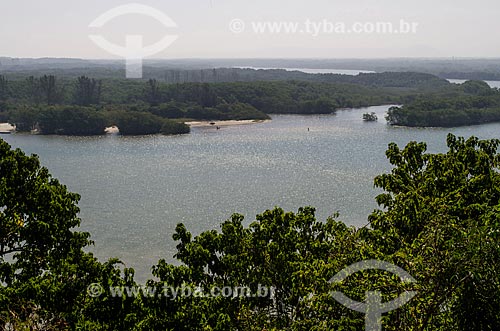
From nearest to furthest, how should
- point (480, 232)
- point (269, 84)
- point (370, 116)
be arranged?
point (480, 232) < point (370, 116) < point (269, 84)

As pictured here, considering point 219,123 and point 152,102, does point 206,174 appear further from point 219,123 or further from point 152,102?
point 152,102

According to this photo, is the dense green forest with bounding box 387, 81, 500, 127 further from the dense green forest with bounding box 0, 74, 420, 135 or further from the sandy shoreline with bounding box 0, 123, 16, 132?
the sandy shoreline with bounding box 0, 123, 16, 132

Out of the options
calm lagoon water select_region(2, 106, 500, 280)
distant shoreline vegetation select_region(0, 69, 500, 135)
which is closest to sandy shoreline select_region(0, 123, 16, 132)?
distant shoreline vegetation select_region(0, 69, 500, 135)

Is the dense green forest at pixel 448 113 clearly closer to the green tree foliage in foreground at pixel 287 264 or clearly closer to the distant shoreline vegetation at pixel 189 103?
the distant shoreline vegetation at pixel 189 103

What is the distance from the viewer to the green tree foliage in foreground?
5055 mm

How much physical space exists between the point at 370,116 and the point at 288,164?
85.1ft

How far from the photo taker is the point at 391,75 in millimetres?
114125

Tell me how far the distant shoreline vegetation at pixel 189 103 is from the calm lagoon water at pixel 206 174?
7.61 ft

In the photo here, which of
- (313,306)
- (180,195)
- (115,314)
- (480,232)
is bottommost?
(180,195)

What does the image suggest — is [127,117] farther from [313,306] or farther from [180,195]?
[313,306]

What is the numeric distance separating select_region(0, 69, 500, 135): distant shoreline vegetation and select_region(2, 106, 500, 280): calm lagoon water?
2320mm

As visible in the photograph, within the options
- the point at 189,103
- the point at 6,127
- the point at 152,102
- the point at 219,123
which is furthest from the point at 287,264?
the point at 152,102

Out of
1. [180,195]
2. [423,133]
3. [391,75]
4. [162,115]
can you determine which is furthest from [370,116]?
[391,75]

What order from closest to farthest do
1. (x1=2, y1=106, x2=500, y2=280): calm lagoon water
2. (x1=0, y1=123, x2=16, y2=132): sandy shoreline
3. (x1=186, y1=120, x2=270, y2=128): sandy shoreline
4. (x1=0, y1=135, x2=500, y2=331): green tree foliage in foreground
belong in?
1. (x1=0, y1=135, x2=500, y2=331): green tree foliage in foreground
2. (x1=2, y1=106, x2=500, y2=280): calm lagoon water
3. (x1=0, y1=123, x2=16, y2=132): sandy shoreline
4. (x1=186, y1=120, x2=270, y2=128): sandy shoreline
